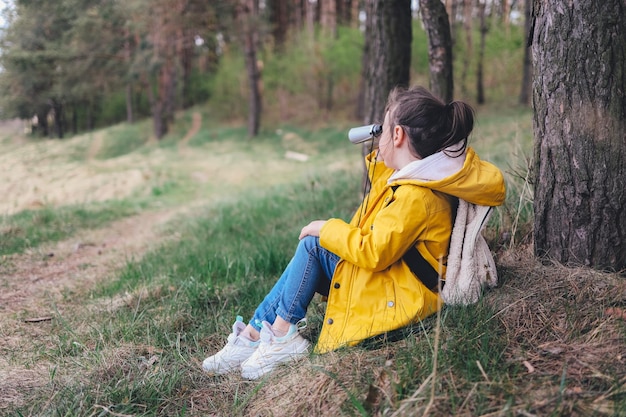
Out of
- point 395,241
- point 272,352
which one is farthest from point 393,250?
point 272,352

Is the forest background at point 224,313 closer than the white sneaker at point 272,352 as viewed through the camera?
Yes

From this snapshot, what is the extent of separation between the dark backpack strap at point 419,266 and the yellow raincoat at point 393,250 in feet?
0.05

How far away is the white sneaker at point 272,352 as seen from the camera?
2.35 metres

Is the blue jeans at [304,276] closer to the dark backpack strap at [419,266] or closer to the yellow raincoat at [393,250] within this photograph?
the yellow raincoat at [393,250]

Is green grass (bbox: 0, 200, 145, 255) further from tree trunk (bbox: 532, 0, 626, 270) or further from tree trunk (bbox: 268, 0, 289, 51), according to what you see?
tree trunk (bbox: 268, 0, 289, 51)

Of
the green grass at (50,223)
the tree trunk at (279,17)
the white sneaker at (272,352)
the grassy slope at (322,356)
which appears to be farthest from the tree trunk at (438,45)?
the tree trunk at (279,17)

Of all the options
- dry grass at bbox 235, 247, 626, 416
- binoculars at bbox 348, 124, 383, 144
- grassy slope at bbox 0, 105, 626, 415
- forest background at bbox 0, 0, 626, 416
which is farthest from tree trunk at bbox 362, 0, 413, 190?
dry grass at bbox 235, 247, 626, 416

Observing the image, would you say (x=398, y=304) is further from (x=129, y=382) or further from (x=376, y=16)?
(x=376, y=16)

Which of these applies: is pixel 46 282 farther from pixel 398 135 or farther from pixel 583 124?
Result: pixel 583 124

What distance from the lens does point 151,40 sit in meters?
17.6

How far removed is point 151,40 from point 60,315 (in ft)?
52.6

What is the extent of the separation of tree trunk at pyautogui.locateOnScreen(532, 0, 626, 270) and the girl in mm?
397

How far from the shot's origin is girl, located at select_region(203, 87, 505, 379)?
2.15 metres

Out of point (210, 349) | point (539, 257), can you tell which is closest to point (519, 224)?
point (539, 257)
